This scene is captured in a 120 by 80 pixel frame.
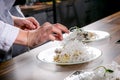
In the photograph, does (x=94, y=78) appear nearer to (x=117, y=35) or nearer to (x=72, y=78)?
(x=72, y=78)

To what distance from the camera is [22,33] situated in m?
1.46

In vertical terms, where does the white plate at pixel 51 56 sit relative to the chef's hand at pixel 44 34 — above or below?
below

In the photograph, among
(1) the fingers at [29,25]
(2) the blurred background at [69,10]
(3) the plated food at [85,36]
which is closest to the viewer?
(3) the plated food at [85,36]

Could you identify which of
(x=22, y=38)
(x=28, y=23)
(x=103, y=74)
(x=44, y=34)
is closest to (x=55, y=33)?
(x=44, y=34)

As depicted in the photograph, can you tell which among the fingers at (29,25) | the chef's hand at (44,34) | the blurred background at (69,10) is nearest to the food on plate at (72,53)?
the chef's hand at (44,34)

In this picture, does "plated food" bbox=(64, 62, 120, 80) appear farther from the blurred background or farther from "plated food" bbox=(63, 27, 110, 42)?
the blurred background

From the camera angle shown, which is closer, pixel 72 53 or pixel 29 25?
pixel 72 53

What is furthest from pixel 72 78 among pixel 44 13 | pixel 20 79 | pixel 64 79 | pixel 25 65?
pixel 44 13

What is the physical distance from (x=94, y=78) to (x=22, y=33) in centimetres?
52

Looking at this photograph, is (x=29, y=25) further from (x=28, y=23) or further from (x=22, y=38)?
(x=22, y=38)

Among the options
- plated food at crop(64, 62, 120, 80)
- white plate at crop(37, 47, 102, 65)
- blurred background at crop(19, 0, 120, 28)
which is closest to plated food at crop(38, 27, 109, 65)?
white plate at crop(37, 47, 102, 65)

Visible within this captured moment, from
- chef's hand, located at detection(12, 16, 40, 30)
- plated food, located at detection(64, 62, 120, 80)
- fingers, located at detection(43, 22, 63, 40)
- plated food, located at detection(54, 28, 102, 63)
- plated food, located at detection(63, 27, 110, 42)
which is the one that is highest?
fingers, located at detection(43, 22, 63, 40)

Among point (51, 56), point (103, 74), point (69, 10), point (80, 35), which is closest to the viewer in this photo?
point (103, 74)

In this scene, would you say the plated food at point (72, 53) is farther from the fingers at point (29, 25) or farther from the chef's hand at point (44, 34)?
the fingers at point (29, 25)
